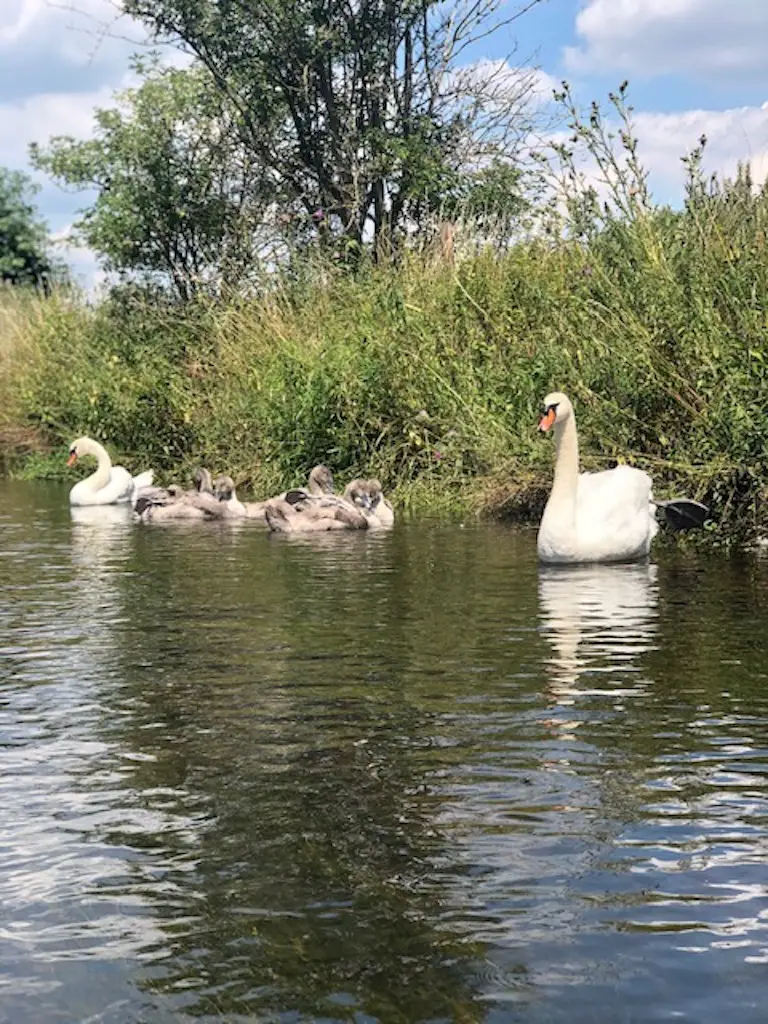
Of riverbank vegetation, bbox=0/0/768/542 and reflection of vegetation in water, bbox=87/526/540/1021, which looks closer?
reflection of vegetation in water, bbox=87/526/540/1021

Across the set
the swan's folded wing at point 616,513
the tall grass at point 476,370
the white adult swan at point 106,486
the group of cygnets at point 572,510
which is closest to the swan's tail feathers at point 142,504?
the white adult swan at point 106,486

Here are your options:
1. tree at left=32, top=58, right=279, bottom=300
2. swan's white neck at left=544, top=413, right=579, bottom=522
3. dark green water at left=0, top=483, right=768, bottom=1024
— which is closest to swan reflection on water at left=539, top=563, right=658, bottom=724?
dark green water at left=0, top=483, right=768, bottom=1024

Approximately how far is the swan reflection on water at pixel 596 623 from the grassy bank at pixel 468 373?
1.72m

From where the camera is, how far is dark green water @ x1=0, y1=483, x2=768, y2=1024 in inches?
151

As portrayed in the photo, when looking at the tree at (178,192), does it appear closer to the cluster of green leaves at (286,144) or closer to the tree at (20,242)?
the cluster of green leaves at (286,144)

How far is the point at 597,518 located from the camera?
37.3 feet

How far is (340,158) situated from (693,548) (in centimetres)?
1633

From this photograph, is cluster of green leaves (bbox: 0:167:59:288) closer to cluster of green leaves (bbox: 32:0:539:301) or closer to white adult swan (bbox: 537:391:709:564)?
cluster of green leaves (bbox: 32:0:539:301)

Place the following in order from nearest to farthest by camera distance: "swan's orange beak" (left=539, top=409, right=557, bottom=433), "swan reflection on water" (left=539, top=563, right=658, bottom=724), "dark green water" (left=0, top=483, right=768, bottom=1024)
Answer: "dark green water" (left=0, top=483, right=768, bottom=1024) → "swan reflection on water" (left=539, top=563, right=658, bottom=724) → "swan's orange beak" (left=539, top=409, right=557, bottom=433)

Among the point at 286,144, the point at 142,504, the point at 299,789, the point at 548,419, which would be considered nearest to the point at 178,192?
the point at 286,144

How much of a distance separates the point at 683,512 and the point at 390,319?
6976 mm

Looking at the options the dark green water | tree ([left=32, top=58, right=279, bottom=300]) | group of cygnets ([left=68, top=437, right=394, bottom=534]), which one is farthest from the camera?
tree ([left=32, top=58, right=279, bottom=300])

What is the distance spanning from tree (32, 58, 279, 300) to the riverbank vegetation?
2.1 inches

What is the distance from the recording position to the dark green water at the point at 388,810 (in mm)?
3838
